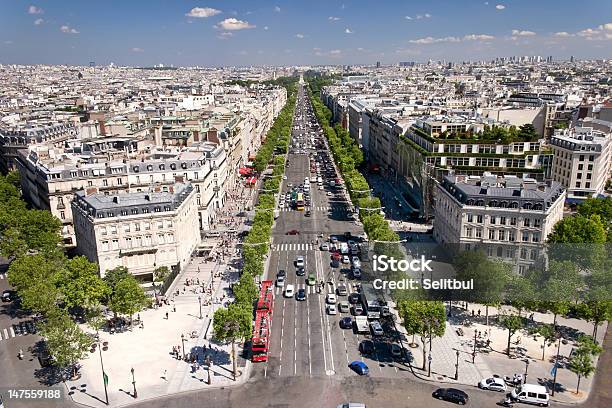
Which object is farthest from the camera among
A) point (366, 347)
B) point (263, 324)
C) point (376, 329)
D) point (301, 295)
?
point (301, 295)

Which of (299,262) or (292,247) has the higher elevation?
(299,262)

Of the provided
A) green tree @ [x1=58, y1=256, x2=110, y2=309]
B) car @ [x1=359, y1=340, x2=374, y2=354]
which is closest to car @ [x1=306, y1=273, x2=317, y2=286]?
car @ [x1=359, y1=340, x2=374, y2=354]

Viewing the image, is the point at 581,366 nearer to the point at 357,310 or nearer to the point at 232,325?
the point at 357,310

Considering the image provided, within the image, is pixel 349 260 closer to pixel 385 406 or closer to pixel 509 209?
pixel 509 209

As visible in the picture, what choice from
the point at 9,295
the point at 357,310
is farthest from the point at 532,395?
the point at 9,295

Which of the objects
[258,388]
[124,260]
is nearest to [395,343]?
[258,388]
